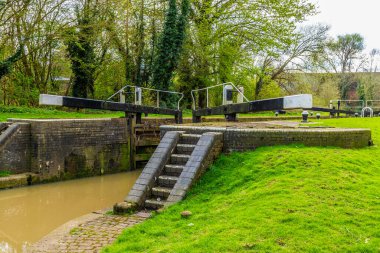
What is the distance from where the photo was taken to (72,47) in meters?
21.0

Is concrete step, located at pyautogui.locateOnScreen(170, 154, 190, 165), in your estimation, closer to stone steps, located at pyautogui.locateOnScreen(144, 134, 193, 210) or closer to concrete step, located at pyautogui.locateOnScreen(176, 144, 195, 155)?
stone steps, located at pyautogui.locateOnScreen(144, 134, 193, 210)

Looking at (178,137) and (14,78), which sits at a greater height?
(14,78)

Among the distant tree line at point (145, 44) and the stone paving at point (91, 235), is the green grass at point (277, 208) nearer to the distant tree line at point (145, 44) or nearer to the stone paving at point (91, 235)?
the stone paving at point (91, 235)

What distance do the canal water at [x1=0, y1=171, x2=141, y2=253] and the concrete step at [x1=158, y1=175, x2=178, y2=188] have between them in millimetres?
2100

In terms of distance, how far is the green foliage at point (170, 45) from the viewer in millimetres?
20812

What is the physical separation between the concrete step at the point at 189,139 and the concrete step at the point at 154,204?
1.60 metres

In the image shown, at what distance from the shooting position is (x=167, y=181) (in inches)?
294

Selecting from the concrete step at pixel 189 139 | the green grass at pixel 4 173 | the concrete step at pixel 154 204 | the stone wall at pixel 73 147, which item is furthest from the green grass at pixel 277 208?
the green grass at pixel 4 173

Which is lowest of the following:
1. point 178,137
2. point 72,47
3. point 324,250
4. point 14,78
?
point 324,250

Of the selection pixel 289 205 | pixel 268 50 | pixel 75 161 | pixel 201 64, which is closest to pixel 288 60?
pixel 268 50

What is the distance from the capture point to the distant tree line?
20.5 meters

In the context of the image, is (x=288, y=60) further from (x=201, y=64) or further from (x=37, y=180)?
(x=37, y=180)

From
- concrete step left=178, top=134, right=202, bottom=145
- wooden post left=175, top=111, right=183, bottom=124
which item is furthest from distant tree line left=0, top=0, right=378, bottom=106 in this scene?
concrete step left=178, top=134, right=202, bottom=145

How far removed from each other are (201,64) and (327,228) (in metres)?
18.5
